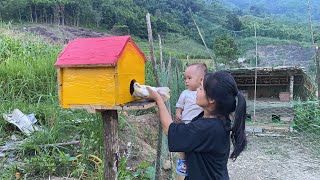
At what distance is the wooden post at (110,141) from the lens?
2090mm

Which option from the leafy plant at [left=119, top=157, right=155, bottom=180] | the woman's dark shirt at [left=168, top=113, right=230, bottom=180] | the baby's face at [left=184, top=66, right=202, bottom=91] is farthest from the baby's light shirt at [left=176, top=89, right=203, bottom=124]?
the woman's dark shirt at [left=168, top=113, right=230, bottom=180]

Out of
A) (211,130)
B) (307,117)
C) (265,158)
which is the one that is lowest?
(265,158)

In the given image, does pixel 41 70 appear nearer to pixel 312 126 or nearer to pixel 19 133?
pixel 19 133

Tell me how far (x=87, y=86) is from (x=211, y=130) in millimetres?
739

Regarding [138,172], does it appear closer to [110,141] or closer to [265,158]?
[110,141]

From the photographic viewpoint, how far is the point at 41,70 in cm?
473

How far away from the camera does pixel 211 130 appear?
169 centimetres

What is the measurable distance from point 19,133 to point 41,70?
128 cm

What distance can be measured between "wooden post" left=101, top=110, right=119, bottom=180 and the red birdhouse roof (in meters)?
0.34

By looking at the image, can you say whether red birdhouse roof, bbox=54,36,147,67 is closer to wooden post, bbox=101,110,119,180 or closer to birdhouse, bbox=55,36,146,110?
birdhouse, bbox=55,36,146,110

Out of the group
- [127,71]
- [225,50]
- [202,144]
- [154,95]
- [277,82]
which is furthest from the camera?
[225,50]

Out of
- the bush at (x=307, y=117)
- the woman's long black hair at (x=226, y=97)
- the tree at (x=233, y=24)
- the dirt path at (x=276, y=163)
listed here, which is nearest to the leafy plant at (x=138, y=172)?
the woman's long black hair at (x=226, y=97)

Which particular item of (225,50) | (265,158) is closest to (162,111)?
(265,158)

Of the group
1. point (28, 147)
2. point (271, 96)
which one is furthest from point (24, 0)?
point (28, 147)
